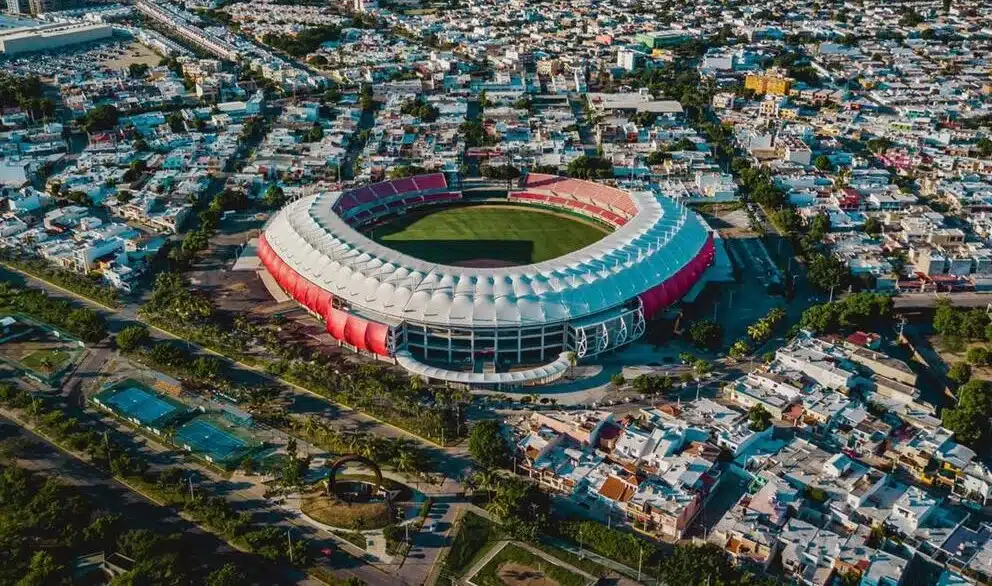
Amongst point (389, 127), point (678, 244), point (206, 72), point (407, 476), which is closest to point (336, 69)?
point (206, 72)

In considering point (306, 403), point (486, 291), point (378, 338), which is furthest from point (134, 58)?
point (306, 403)

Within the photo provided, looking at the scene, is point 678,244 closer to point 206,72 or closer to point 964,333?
point 964,333

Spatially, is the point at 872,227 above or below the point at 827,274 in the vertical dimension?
below

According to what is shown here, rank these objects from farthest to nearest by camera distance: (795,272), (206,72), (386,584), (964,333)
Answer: (206,72) → (795,272) → (964,333) → (386,584)

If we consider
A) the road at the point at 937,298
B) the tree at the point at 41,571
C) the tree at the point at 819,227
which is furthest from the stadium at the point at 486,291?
the tree at the point at 41,571

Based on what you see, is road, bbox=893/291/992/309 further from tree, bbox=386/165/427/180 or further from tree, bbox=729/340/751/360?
tree, bbox=386/165/427/180

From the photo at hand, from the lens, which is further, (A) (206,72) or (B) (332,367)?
(A) (206,72)

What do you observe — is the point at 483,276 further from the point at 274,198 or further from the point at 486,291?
the point at 274,198
